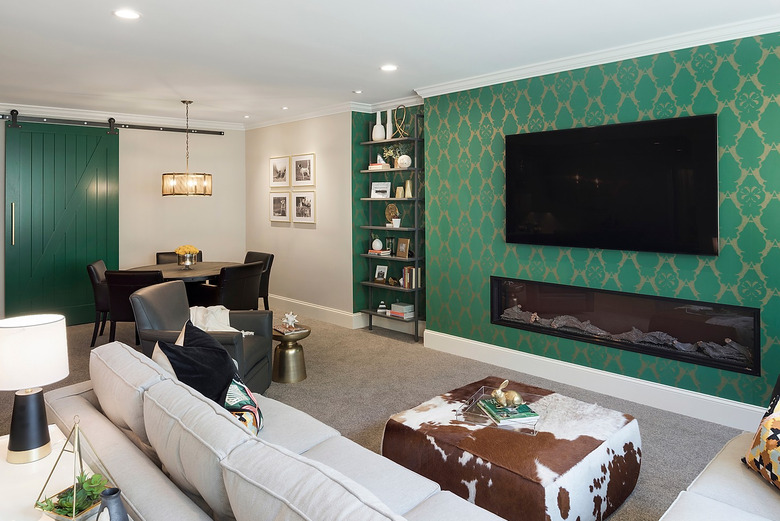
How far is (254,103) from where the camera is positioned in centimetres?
601

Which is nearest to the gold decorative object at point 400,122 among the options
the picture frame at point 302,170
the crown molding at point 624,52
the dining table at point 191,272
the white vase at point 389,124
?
the white vase at point 389,124

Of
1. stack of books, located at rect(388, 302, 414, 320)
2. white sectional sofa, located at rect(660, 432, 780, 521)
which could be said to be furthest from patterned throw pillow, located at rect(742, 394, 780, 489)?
stack of books, located at rect(388, 302, 414, 320)

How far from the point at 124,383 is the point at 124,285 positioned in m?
3.55

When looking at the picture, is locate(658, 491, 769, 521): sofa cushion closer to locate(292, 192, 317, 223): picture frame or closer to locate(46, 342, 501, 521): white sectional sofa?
locate(46, 342, 501, 521): white sectional sofa

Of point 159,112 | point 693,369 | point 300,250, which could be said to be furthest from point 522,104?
point 159,112

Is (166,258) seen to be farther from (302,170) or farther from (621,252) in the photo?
(621,252)

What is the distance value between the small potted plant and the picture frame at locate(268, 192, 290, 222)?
5853mm

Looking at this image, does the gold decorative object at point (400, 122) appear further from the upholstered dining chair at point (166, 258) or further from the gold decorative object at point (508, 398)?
the gold decorative object at point (508, 398)

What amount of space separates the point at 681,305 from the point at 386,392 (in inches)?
86.3

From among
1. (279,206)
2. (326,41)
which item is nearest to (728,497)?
(326,41)

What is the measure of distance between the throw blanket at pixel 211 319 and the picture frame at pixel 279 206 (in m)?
3.37

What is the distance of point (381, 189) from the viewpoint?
6.02 meters

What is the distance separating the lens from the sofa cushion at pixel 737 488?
1.80 m

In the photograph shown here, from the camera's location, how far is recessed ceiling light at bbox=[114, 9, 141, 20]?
3145mm
